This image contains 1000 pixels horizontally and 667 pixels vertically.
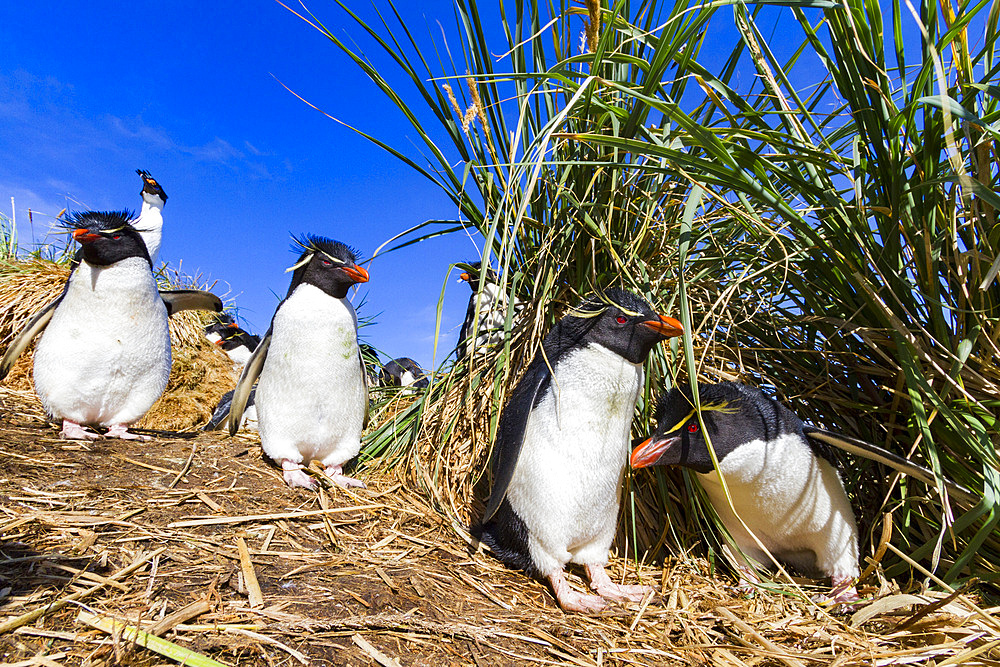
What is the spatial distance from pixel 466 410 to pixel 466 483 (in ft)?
1.12

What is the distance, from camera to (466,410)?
8.89ft

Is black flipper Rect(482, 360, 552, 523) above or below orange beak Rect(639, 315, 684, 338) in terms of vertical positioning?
below

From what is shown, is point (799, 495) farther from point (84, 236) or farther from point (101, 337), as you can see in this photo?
point (84, 236)

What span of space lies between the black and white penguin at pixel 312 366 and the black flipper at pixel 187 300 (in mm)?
1184

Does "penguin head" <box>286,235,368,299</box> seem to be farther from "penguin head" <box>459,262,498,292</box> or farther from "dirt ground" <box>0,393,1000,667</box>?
"dirt ground" <box>0,393,1000,667</box>

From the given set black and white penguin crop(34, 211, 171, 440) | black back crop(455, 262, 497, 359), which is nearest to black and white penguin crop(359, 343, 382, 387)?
black back crop(455, 262, 497, 359)

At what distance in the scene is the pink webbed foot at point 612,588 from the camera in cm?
207

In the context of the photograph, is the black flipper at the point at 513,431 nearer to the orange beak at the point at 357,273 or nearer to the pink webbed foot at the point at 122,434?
the orange beak at the point at 357,273

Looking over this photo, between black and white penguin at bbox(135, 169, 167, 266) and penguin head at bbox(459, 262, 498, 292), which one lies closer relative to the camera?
penguin head at bbox(459, 262, 498, 292)

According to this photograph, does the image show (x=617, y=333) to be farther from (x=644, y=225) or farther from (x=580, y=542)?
(x=580, y=542)

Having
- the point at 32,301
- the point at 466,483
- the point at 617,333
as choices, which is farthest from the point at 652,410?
the point at 32,301

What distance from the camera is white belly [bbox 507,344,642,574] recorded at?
2.05 metres

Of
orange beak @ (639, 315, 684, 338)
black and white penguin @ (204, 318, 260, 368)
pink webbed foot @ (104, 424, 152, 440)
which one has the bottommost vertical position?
pink webbed foot @ (104, 424, 152, 440)

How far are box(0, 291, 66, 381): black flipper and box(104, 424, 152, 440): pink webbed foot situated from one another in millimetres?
683
